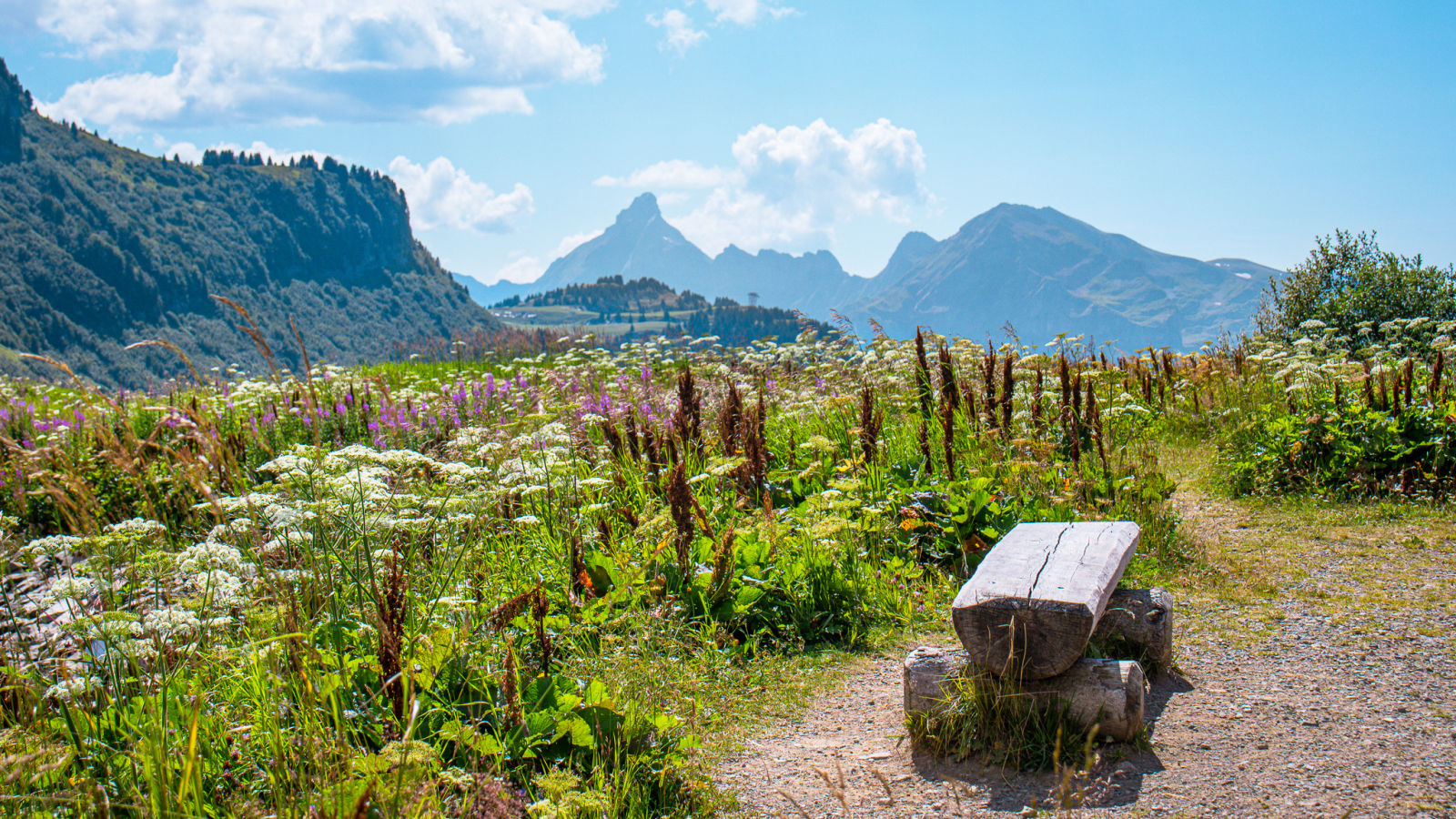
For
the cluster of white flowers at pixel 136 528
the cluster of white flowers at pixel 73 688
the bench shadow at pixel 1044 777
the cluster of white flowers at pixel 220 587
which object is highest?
the cluster of white flowers at pixel 136 528

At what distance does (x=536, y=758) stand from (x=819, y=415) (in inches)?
210

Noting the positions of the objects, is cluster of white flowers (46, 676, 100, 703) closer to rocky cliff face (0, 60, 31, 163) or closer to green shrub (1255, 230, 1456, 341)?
green shrub (1255, 230, 1456, 341)

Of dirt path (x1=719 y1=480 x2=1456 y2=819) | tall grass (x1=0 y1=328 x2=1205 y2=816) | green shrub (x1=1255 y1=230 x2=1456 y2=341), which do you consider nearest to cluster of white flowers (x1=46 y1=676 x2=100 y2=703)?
tall grass (x1=0 y1=328 x2=1205 y2=816)

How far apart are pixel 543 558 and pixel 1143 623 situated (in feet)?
10.8

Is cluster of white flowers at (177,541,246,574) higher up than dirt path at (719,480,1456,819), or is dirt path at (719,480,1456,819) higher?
cluster of white flowers at (177,541,246,574)

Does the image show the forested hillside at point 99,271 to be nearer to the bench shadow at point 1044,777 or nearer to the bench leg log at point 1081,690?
the bench leg log at point 1081,690

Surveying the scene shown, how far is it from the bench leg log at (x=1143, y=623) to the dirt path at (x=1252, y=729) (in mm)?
138

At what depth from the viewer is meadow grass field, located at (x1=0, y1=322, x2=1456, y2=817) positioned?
2492 mm

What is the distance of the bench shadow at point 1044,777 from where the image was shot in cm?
265

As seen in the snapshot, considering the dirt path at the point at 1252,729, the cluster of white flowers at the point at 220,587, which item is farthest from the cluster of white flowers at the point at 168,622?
the dirt path at the point at 1252,729

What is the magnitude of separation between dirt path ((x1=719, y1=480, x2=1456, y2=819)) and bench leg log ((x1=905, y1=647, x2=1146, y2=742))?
12cm

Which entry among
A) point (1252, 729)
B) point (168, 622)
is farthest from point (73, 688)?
point (1252, 729)

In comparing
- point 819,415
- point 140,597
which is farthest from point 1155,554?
point 140,597

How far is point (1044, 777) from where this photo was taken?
2.81 meters
